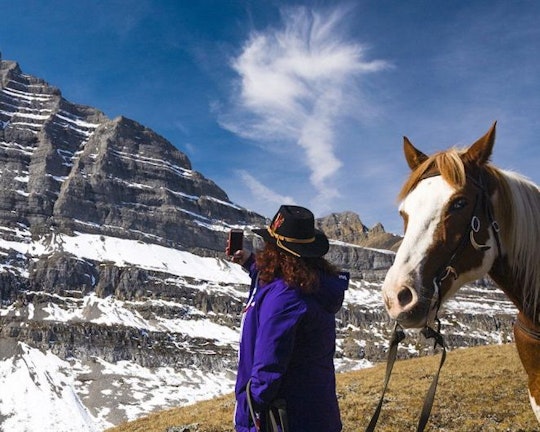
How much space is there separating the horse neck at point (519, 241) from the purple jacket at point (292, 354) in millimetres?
1325

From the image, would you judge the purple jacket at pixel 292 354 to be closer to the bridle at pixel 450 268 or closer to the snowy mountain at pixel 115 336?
the bridle at pixel 450 268

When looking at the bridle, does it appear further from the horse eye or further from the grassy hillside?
the grassy hillside

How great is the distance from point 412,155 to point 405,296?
55.7 inches

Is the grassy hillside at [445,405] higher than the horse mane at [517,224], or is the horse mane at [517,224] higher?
the horse mane at [517,224]

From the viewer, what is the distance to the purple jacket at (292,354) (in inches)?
133

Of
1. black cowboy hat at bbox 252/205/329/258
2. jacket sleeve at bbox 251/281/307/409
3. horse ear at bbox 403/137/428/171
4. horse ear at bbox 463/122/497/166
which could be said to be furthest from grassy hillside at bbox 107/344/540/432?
horse ear at bbox 463/122/497/166

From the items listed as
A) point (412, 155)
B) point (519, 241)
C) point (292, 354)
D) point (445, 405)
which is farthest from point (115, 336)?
point (519, 241)

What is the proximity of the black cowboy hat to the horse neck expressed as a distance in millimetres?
1399

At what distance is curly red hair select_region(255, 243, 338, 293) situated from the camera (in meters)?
3.62

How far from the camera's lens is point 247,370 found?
12.4 feet

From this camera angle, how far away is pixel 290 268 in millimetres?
3680

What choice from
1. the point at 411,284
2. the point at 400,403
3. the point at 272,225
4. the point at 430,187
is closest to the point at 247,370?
the point at 272,225

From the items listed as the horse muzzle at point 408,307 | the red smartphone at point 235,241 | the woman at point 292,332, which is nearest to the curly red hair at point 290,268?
the woman at point 292,332

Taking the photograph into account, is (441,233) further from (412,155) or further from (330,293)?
(330,293)
